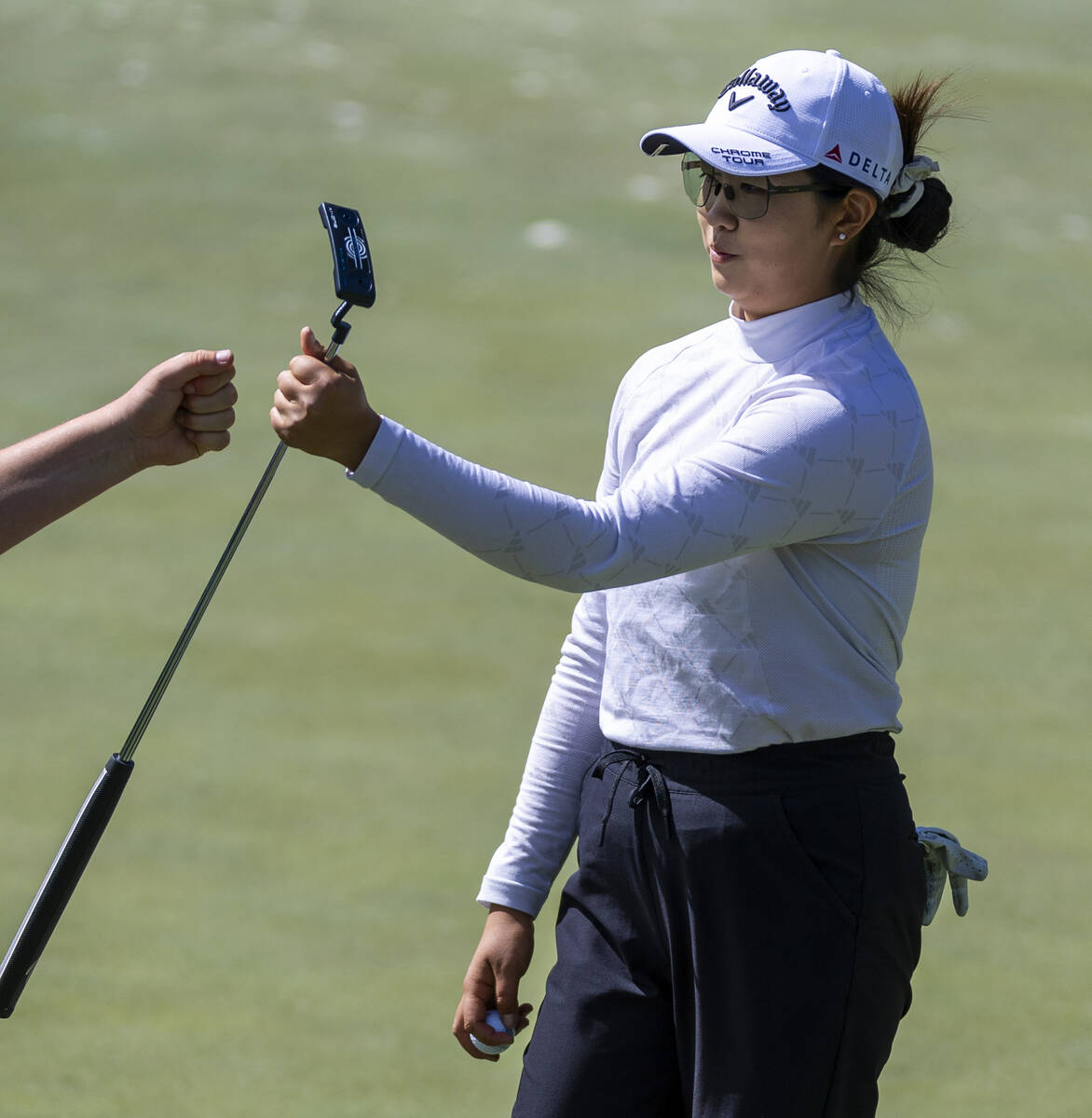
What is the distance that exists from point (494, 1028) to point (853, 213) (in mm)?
977

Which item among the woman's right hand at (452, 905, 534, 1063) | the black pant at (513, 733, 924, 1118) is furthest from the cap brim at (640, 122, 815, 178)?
the woman's right hand at (452, 905, 534, 1063)

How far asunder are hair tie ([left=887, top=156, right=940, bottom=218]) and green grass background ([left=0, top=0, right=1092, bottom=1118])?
0.55m

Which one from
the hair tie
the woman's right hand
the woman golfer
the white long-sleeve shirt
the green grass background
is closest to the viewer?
the white long-sleeve shirt

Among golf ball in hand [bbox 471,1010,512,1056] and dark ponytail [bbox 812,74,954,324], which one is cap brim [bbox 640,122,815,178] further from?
golf ball in hand [bbox 471,1010,512,1056]

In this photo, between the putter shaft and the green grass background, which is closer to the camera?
the putter shaft

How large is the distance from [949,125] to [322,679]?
591cm

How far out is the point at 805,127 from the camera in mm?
1702

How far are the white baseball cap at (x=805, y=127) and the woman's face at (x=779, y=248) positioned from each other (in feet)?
0.09

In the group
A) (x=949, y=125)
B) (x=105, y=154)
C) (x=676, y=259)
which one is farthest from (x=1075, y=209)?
(x=105, y=154)

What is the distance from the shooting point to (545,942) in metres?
3.58

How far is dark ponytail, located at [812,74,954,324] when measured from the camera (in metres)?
1.79

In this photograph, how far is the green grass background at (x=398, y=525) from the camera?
334 centimetres

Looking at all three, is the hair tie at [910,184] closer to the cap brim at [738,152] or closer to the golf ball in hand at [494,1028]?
the cap brim at [738,152]

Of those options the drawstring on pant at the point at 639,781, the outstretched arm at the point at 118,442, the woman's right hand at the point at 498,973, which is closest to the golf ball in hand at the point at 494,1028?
the woman's right hand at the point at 498,973
